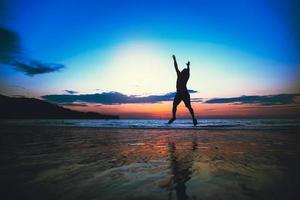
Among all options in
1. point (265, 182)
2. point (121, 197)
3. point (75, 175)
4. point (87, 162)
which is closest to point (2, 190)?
point (75, 175)

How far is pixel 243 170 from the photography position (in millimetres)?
4059

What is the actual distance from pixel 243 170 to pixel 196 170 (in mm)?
772

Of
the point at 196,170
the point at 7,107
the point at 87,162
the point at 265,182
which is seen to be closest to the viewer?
the point at 265,182

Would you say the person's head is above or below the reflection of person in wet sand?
above

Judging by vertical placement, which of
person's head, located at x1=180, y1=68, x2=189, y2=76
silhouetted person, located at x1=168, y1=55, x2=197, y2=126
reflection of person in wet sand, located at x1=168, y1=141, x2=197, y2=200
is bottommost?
reflection of person in wet sand, located at x1=168, y1=141, x2=197, y2=200

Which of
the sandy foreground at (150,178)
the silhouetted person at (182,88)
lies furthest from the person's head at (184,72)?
the sandy foreground at (150,178)

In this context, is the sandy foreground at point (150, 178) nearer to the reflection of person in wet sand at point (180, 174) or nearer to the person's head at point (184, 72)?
the reflection of person in wet sand at point (180, 174)

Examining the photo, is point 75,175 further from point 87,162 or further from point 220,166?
point 220,166

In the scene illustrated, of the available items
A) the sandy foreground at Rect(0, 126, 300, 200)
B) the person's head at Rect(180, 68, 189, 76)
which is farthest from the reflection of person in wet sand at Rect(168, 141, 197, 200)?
the person's head at Rect(180, 68, 189, 76)

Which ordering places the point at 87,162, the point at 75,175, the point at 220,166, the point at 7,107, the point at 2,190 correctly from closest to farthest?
1. the point at 2,190
2. the point at 75,175
3. the point at 220,166
4. the point at 87,162
5. the point at 7,107

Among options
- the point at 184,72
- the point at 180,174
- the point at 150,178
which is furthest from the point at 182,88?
the point at 150,178

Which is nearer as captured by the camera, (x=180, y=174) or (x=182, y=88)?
(x=180, y=174)

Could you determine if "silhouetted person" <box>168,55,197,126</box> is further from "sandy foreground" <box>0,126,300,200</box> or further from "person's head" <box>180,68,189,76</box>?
"sandy foreground" <box>0,126,300,200</box>

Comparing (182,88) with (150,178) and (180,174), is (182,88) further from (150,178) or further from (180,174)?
(150,178)
